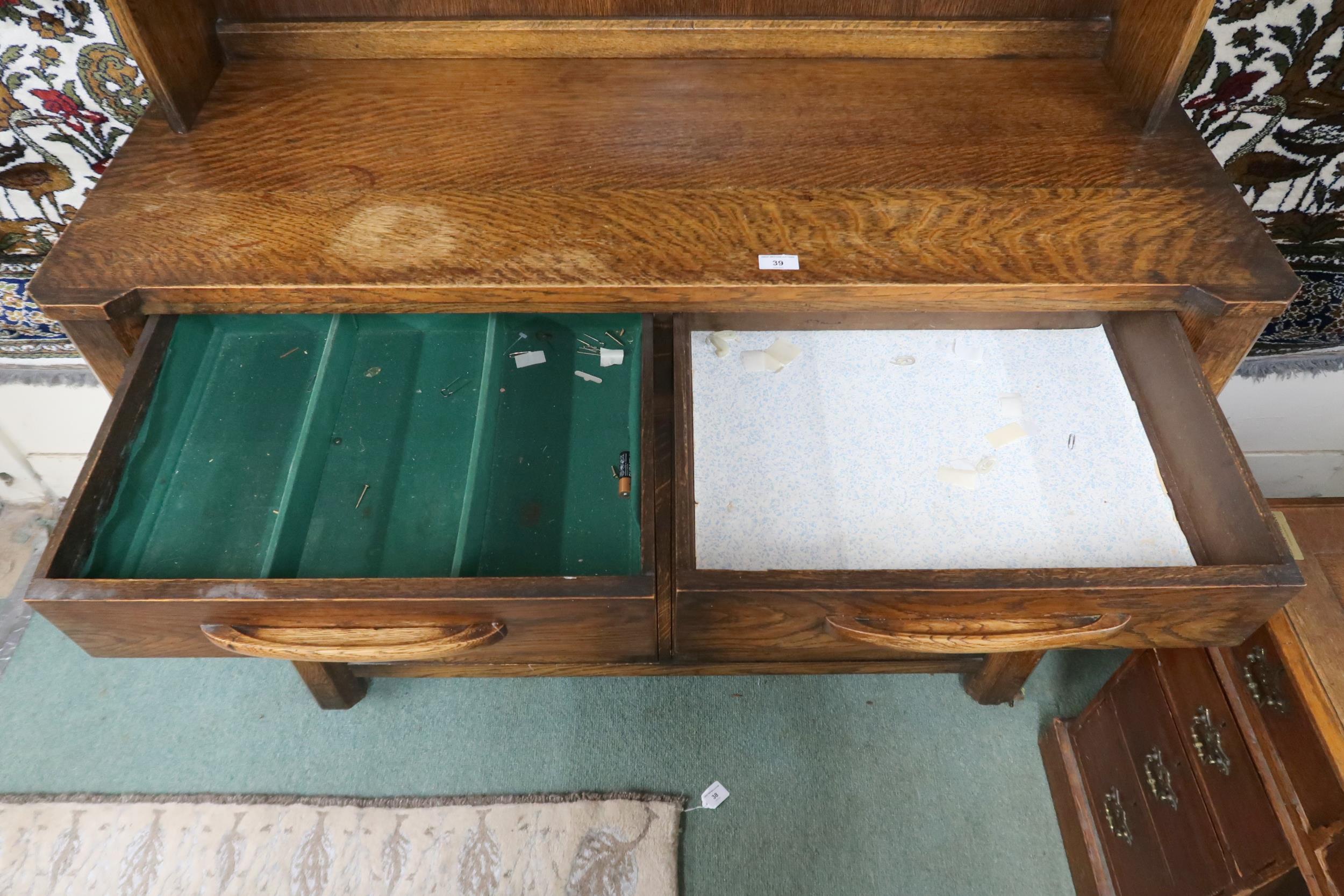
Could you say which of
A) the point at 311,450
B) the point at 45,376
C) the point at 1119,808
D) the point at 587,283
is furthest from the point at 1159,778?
the point at 45,376

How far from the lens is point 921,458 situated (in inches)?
39.0

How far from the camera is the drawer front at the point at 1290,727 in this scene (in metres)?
0.86

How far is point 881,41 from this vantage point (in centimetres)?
106

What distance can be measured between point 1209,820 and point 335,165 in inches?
51.5

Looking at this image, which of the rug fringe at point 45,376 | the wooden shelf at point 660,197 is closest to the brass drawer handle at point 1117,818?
the wooden shelf at point 660,197

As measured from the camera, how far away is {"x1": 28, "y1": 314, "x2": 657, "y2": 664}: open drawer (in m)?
0.76

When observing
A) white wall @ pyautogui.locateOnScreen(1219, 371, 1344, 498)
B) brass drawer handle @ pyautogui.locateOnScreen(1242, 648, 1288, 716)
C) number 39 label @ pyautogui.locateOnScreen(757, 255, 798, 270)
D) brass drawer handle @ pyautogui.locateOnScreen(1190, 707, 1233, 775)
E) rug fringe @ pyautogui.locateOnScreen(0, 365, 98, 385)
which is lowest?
brass drawer handle @ pyautogui.locateOnScreen(1190, 707, 1233, 775)

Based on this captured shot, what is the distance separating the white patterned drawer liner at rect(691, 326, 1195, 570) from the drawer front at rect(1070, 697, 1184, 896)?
0.48m

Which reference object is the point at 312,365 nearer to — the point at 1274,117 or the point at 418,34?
the point at 418,34

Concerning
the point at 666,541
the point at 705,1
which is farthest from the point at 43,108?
the point at 666,541

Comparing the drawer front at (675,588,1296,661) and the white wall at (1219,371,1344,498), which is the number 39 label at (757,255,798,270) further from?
the white wall at (1219,371,1344,498)

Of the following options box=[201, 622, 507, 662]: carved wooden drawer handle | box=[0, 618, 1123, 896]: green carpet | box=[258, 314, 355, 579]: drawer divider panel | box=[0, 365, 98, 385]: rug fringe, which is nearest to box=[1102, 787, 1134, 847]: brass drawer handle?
box=[0, 618, 1123, 896]: green carpet

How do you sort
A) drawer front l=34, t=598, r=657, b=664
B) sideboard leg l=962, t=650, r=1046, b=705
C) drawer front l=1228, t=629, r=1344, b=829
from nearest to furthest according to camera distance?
drawer front l=34, t=598, r=657, b=664
drawer front l=1228, t=629, r=1344, b=829
sideboard leg l=962, t=650, r=1046, b=705

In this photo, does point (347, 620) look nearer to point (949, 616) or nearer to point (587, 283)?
point (587, 283)
